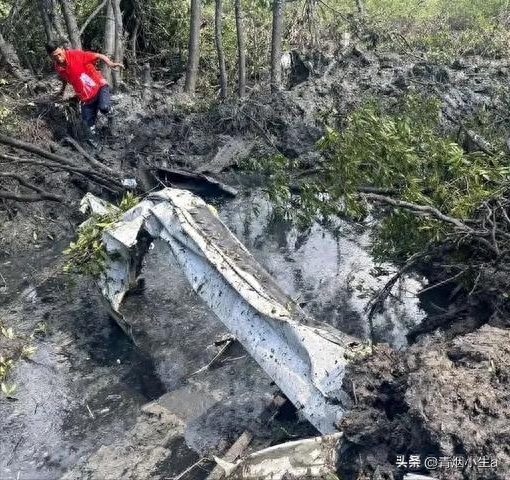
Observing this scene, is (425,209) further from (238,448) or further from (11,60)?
(11,60)

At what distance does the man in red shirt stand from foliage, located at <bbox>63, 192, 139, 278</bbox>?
3316 mm

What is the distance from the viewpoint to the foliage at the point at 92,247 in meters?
5.52

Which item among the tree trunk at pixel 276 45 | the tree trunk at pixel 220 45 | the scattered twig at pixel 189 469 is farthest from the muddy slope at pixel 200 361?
the tree trunk at pixel 220 45

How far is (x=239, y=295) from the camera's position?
179 inches

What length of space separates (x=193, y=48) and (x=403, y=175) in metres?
5.87

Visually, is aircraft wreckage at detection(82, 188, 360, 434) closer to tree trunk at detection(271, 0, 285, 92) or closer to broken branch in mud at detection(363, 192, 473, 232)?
broken branch in mud at detection(363, 192, 473, 232)

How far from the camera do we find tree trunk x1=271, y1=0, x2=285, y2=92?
9.99 metres

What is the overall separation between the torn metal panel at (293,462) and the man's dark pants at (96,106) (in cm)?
622

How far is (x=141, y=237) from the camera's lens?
5.55 m

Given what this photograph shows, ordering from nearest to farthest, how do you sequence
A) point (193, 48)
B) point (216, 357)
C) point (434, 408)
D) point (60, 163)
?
point (434, 408), point (216, 357), point (60, 163), point (193, 48)

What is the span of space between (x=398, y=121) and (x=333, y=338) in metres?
2.71

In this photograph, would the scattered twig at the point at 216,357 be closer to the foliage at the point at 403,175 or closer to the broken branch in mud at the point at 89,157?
the foliage at the point at 403,175

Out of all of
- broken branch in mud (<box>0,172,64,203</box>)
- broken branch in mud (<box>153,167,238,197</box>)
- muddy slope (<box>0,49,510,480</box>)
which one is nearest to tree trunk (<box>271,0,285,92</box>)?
muddy slope (<box>0,49,510,480</box>)

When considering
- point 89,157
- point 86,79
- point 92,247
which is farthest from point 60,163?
point 92,247
